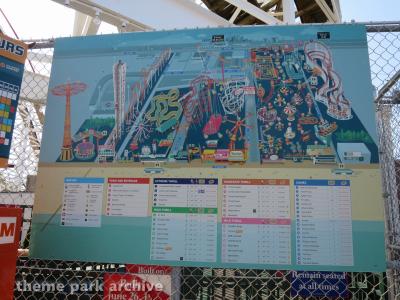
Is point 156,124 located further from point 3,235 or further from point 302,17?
point 302,17

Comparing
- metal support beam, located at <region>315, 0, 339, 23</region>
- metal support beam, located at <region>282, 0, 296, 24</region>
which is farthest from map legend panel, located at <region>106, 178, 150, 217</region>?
metal support beam, located at <region>315, 0, 339, 23</region>

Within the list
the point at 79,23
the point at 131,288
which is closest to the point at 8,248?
the point at 131,288

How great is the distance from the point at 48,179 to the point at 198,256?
1.16 meters

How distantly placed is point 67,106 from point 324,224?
1.90 metres

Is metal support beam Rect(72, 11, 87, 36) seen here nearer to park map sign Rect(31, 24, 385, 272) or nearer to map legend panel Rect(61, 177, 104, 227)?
park map sign Rect(31, 24, 385, 272)

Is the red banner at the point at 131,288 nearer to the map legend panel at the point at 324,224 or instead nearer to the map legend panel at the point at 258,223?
the map legend panel at the point at 258,223

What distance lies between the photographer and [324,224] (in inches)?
77.5

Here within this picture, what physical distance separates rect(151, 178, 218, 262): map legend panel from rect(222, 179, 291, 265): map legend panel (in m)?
0.09

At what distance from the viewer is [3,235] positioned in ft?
5.36

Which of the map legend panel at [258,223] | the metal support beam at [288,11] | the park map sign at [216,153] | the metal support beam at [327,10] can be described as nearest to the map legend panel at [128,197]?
the park map sign at [216,153]

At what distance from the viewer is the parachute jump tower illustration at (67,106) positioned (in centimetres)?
226

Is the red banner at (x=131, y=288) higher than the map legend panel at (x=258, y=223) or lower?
lower

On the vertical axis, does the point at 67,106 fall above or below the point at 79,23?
below

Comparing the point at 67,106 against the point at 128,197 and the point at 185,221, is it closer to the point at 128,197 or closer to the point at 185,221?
the point at 128,197
